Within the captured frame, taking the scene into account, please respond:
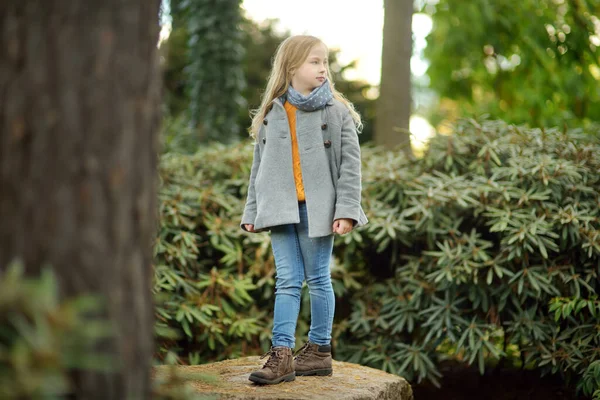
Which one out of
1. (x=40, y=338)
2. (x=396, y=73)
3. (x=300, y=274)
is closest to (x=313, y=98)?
(x=300, y=274)

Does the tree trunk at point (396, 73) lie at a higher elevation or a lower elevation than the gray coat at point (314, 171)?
higher

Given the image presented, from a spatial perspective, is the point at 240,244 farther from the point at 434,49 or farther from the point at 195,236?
the point at 434,49

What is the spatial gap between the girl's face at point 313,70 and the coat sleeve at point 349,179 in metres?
0.26

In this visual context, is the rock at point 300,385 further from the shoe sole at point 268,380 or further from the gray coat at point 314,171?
the gray coat at point 314,171

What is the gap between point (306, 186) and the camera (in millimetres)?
3488

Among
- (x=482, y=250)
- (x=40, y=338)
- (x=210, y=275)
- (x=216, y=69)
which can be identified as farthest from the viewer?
(x=216, y=69)

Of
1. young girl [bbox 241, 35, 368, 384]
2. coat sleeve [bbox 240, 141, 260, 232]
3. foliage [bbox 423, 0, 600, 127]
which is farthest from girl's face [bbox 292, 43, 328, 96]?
foliage [bbox 423, 0, 600, 127]

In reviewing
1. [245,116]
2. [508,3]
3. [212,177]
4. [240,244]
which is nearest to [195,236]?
[240,244]

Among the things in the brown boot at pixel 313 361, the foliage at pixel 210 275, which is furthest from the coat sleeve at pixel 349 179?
the foliage at pixel 210 275

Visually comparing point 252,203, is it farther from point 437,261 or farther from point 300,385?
point 437,261

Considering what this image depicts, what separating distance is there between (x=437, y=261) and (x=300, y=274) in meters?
1.71

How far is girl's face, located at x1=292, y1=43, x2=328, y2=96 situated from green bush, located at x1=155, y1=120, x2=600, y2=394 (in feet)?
5.34

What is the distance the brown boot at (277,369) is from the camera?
128 inches

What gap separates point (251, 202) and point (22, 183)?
6.64ft
